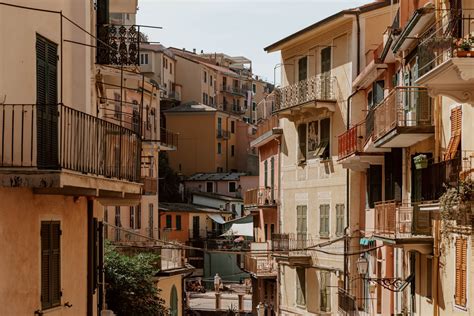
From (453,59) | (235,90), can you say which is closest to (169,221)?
(235,90)

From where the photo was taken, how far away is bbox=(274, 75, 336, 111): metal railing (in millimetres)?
41250

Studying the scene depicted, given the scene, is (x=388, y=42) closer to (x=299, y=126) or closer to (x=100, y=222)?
(x=100, y=222)

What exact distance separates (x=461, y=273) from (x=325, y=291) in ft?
69.5

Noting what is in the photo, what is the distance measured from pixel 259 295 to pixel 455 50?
37.4 metres

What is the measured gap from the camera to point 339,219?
1581 inches

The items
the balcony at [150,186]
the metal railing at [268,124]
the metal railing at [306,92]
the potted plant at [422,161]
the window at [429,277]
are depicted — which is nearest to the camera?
the potted plant at [422,161]

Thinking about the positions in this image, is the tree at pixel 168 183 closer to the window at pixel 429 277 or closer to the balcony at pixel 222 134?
the balcony at pixel 222 134

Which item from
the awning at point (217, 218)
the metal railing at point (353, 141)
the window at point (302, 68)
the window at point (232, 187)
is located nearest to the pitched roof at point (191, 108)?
the window at point (232, 187)

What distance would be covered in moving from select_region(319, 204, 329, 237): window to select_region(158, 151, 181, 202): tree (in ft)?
151

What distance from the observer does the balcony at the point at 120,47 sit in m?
20.2

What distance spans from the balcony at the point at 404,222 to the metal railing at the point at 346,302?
8.76 meters

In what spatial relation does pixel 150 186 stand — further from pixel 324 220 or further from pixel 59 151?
pixel 59 151

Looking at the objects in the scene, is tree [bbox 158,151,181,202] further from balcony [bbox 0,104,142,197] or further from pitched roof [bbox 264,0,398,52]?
balcony [bbox 0,104,142,197]

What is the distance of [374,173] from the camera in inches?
1384
